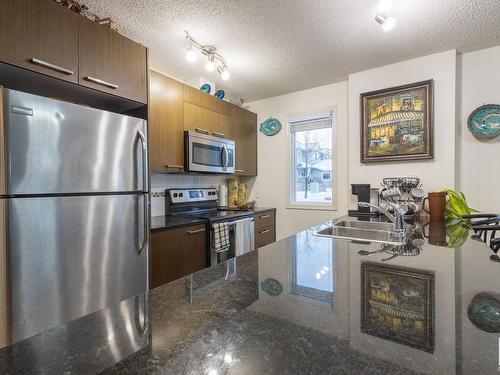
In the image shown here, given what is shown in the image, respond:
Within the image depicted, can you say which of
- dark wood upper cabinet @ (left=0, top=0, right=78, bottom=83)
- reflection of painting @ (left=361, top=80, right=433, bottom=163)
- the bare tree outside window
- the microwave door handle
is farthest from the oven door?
dark wood upper cabinet @ (left=0, top=0, right=78, bottom=83)

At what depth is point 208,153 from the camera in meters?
2.76

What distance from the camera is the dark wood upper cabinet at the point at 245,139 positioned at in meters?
3.27

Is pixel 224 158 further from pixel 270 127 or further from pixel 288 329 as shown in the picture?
pixel 288 329

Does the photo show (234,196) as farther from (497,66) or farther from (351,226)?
(497,66)

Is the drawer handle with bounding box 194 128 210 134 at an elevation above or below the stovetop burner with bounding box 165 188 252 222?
above

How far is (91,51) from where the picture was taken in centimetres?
158

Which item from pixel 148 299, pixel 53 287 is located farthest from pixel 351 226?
pixel 53 287

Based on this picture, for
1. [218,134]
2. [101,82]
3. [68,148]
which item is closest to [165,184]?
[218,134]

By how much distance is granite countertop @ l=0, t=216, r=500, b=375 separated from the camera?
1.35ft

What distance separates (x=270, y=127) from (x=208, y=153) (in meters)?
1.15

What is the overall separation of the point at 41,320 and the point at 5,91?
1.07 m

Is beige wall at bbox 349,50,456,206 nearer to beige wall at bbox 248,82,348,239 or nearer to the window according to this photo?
beige wall at bbox 248,82,348,239

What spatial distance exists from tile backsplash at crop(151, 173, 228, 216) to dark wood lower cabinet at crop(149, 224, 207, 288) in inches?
26.1

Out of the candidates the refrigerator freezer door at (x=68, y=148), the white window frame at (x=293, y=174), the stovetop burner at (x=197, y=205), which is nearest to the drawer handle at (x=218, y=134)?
the stovetop burner at (x=197, y=205)
